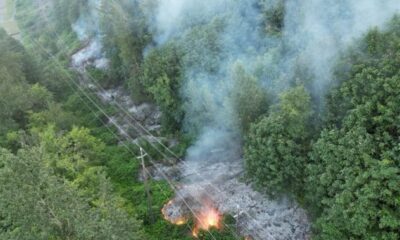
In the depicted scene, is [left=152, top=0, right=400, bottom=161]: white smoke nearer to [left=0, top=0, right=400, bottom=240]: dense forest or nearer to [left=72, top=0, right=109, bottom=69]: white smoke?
[left=0, top=0, right=400, bottom=240]: dense forest

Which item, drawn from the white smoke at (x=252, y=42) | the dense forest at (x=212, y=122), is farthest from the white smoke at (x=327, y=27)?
the dense forest at (x=212, y=122)

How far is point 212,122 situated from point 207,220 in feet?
27.7

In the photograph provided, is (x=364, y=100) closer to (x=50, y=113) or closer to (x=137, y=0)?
(x=50, y=113)

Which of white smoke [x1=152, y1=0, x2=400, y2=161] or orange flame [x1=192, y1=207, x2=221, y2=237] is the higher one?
white smoke [x1=152, y1=0, x2=400, y2=161]

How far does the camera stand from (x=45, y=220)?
17688 mm

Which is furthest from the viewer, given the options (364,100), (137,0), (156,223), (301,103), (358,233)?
(137,0)

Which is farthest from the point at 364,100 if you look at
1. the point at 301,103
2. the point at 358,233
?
the point at 358,233

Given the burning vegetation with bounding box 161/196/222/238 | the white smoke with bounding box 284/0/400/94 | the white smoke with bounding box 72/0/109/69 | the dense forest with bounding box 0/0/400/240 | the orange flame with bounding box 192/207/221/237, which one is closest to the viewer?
the dense forest with bounding box 0/0/400/240

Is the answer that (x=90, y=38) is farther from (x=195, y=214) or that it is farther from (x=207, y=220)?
(x=207, y=220)

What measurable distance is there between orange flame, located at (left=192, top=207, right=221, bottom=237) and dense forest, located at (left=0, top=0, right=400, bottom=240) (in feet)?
1.87

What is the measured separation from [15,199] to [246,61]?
2099 centimetres

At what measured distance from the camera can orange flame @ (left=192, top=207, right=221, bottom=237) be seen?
28.6m

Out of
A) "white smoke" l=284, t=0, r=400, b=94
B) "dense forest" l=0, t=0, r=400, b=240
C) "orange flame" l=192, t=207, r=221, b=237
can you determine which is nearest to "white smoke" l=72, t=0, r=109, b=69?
"dense forest" l=0, t=0, r=400, b=240

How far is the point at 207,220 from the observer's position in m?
29.3
